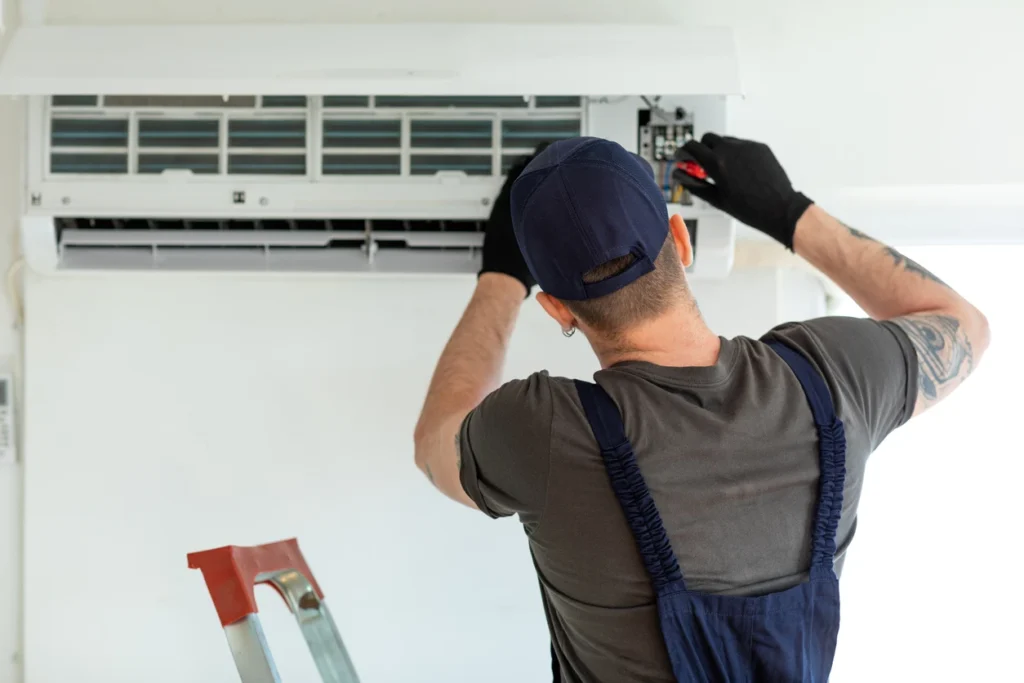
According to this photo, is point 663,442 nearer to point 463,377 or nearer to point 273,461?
point 463,377

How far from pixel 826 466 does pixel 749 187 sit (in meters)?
0.53

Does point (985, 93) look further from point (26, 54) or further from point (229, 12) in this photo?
point (26, 54)

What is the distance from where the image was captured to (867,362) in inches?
40.0

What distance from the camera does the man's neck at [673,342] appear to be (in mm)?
991

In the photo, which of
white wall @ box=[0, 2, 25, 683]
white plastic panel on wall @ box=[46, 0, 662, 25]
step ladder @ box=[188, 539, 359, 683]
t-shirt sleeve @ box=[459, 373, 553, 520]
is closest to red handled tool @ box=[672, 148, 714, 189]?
white plastic panel on wall @ box=[46, 0, 662, 25]

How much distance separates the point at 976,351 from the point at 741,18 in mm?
819

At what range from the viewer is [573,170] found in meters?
0.98

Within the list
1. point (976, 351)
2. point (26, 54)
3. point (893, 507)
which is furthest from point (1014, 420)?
point (26, 54)

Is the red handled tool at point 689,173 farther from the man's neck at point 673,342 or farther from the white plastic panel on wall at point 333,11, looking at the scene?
the man's neck at point 673,342

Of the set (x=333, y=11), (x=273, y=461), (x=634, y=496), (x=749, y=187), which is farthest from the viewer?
(x=273, y=461)

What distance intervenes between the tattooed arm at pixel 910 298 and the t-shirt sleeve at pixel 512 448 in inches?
16.8

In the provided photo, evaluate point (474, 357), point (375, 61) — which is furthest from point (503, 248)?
point (375, 61)

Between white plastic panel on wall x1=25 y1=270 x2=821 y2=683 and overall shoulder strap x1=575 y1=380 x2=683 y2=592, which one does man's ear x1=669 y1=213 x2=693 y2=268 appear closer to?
overall shoulder strap x1=575 y1=380 x2=683 y2=592

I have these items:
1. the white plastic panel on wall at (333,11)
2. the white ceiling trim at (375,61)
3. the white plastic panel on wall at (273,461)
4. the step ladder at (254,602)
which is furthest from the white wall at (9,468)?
the step ladder at (254,602)
